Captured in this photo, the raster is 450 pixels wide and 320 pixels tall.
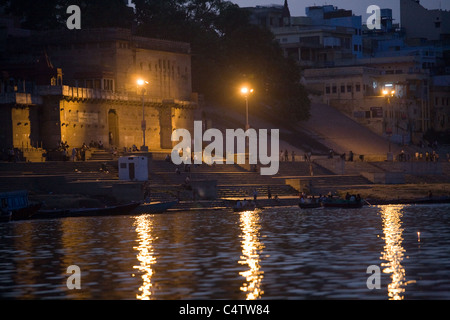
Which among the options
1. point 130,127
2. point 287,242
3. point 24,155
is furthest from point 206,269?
point 130,127

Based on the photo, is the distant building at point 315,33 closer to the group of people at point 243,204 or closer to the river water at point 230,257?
the group of people at point 243,204

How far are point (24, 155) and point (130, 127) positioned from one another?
648 inches

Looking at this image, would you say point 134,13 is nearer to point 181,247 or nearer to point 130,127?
point 130,127

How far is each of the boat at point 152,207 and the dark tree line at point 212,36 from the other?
36.2m

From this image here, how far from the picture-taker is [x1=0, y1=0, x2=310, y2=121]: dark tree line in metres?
95.3

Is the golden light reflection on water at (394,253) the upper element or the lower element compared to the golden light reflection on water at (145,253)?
lower

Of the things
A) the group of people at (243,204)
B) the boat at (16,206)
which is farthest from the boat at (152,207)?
the boat at (16,206)

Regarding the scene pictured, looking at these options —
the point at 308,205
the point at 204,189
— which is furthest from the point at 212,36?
the point at 308,205

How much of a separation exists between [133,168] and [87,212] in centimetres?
820

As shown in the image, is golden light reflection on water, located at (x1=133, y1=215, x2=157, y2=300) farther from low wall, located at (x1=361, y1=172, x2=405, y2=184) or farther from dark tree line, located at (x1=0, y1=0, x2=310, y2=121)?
dark tree line, located at (x1=0, y1=0, x2=310, y2=121)

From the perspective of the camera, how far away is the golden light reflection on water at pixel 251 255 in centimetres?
2870

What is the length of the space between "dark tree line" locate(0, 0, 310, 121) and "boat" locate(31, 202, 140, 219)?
3728 cm
